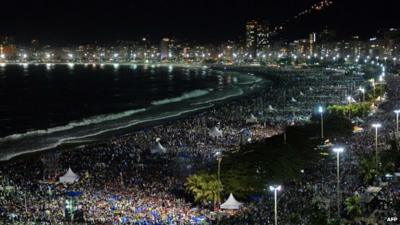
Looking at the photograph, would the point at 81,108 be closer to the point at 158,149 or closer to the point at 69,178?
the point at 158,149

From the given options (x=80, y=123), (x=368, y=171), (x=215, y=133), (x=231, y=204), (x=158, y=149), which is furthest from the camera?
(x=80, y=123)

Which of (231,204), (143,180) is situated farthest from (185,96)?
(231,204)

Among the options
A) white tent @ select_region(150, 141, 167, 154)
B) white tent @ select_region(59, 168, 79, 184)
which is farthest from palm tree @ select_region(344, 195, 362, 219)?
white tent @ select_region(150, 141, 167, 154)

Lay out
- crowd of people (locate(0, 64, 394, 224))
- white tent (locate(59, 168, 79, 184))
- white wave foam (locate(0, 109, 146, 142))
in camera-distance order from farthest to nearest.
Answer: white wave foam (locate(0, 109, 146, 142))
white tent (locate(59, 168, 79, 184))
crowd of people (locate(0, 64, 394, 224))

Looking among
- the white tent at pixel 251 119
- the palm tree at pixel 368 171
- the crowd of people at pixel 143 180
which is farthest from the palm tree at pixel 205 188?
the white tent at pixel 251 119

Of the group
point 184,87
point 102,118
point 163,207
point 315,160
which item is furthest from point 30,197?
point 184,87

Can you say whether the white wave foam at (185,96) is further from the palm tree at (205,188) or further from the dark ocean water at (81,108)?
the palm tree at (205,188)

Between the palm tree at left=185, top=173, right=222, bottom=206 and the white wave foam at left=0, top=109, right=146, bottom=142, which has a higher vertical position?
the palm tree at left=185, top=173, right=222, bottom=206

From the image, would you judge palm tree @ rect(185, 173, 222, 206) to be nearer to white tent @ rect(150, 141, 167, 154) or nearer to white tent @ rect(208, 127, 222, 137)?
white tent @ rect(150, 141, 167, 154)
